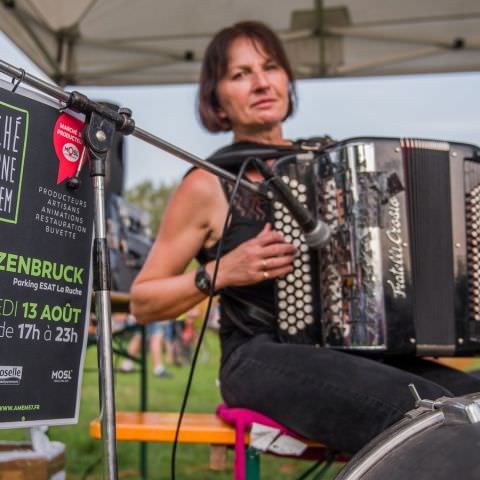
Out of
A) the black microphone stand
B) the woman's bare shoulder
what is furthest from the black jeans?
the black microphone stand

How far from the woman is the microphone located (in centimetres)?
8

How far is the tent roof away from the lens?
11.3ft

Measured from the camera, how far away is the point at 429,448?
938 mm

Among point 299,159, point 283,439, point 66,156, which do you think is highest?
point 299,159

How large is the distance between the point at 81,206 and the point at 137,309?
2.39 ft

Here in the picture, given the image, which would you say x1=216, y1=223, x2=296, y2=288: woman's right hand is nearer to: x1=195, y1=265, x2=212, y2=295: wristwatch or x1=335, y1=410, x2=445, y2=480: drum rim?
x1=195, y1=265, x2=212, y2=295: wristwatch

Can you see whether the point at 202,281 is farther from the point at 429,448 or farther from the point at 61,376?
the point at 429,448

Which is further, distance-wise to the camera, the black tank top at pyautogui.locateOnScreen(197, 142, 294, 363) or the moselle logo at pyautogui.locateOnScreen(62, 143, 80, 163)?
the black tank top at pyautogui.locateOnScreen(197, 142, 294, 363)

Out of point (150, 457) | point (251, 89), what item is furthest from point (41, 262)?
point (150, 457)

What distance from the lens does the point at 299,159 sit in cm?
175

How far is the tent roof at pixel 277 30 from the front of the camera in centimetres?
345

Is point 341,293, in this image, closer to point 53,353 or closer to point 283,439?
point 283,439

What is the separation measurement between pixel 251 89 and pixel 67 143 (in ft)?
3.08

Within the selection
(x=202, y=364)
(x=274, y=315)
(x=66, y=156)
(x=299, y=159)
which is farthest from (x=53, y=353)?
(x=202, y=364)
